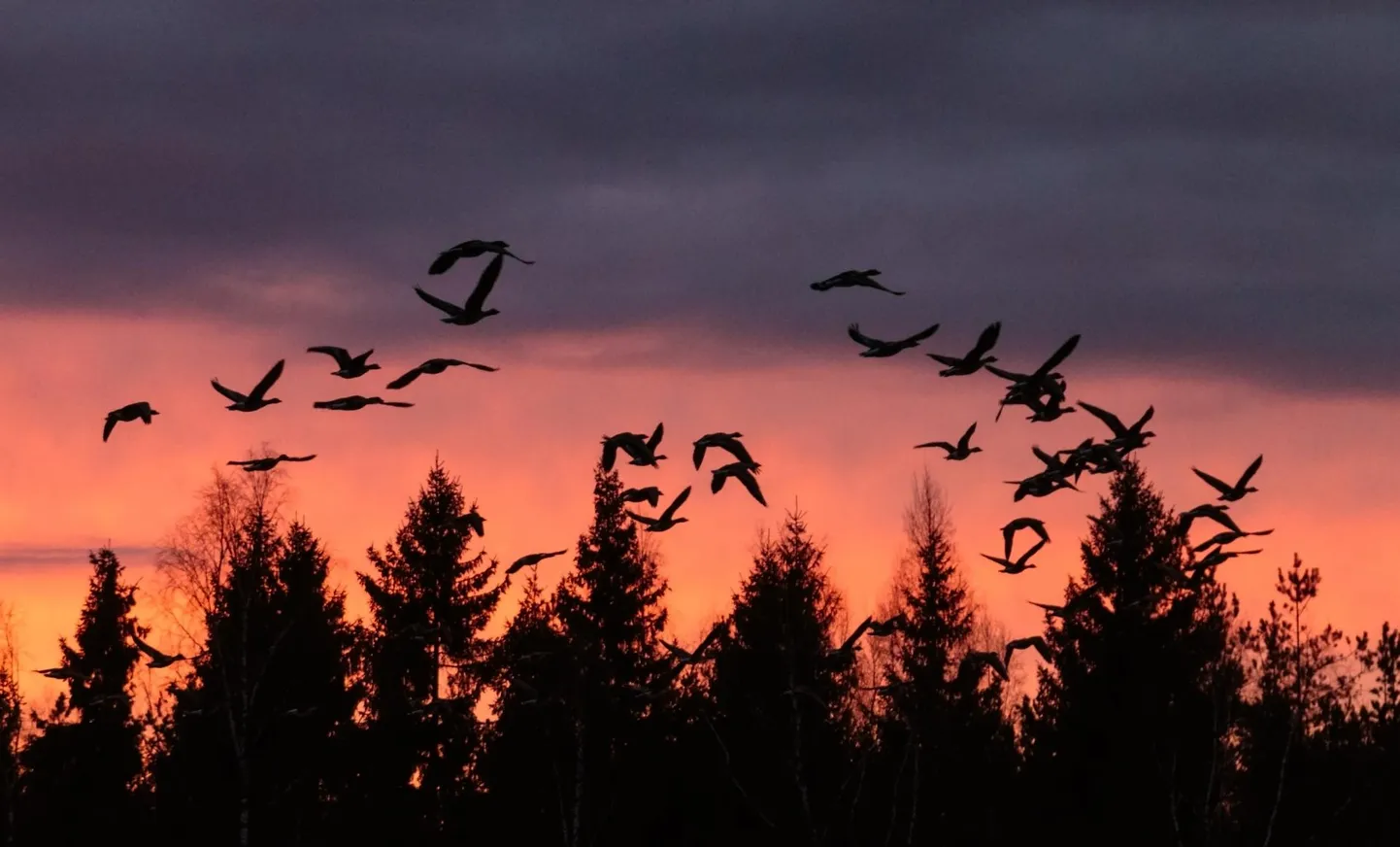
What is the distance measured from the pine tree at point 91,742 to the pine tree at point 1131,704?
1098 inches

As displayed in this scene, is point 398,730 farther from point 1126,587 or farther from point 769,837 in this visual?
point 1126,587

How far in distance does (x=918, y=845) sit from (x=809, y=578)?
Answer: 10877 millimetres

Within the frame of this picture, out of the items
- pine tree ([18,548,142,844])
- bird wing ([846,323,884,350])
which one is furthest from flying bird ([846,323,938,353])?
pine tree ([18,548,142,844])

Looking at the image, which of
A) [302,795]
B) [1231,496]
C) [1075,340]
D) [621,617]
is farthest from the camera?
[621,617]

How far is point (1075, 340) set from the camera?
23547 millimetres

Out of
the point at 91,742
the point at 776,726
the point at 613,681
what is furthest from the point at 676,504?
the point at 91,742

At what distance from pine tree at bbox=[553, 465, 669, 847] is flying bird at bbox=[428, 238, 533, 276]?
91.4ft

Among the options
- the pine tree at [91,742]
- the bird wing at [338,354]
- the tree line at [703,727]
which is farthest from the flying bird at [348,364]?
the pine tree at [91,742]

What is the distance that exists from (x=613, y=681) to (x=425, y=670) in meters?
6.59

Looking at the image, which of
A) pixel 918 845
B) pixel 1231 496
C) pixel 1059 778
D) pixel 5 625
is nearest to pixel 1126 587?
pixel 1059 778

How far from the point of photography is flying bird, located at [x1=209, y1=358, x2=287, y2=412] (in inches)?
906

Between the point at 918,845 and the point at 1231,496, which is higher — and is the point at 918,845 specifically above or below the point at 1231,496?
below

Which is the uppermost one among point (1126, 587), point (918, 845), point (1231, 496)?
point (1126, 587)

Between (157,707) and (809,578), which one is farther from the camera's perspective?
(809,578)
